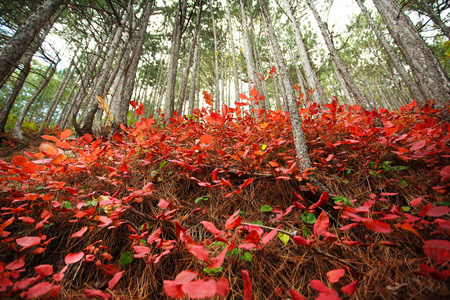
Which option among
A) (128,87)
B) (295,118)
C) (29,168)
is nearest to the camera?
(29,168)

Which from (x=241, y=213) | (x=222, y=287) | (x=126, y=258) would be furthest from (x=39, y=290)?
(x=241, y=213)

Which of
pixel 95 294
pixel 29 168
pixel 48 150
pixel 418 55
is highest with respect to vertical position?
pixel 418 55

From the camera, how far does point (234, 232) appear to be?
3.47ft

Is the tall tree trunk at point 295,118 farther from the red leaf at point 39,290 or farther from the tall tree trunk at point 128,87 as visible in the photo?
the tall tree trunk at point 128,87

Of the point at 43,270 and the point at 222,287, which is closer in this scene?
the point at 222,287

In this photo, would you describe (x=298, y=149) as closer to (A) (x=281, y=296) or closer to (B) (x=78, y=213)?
(A) (x=281, y=296)

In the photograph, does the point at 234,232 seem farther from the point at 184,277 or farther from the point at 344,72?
the point at 344,72

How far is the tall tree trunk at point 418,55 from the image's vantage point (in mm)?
2375

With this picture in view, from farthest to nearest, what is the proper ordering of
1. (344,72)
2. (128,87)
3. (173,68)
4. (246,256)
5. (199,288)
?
(173,68) → (128,87) → (344,72) → (246,256) → (199,288)

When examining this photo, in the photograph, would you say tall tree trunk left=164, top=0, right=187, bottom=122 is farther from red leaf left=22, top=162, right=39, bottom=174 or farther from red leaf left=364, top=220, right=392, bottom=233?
red leaf left=364, top=220, right=392, bottom=233

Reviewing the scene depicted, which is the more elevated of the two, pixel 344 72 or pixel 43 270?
pixel 344 72

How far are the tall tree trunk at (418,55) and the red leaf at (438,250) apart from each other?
3.11m

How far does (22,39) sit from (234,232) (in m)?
3.40

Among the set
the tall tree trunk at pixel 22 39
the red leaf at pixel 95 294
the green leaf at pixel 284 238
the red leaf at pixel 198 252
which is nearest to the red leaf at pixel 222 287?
the red leaf at pixel 198 252
